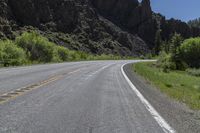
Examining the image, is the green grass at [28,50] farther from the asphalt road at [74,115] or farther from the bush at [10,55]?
the asphalt road at [74,115]

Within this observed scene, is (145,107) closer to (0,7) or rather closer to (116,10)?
(0,7)

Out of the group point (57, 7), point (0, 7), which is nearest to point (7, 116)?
point (0, 7)

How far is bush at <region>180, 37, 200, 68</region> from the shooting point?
11418cm

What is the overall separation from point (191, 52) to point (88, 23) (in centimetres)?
4211

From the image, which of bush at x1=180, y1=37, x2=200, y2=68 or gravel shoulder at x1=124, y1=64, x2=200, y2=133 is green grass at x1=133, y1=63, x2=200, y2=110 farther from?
bush at x1=180, y1=37, x2=200, y2=68

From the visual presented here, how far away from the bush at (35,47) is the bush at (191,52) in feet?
169

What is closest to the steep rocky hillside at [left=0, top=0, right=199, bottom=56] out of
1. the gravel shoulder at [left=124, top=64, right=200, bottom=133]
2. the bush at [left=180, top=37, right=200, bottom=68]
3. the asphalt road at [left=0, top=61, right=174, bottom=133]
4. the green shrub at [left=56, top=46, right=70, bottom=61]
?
the green shrub at [left=56, top=46, right=70, bottom=61]

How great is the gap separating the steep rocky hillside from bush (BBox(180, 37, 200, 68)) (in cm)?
2885

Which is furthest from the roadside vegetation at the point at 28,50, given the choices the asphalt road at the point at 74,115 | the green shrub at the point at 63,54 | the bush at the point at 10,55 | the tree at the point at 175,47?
the tree at the point at 175,47

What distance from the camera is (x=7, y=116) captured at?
9711mm

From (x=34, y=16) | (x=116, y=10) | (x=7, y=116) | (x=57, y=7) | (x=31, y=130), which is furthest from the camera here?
(x=116, y=10)

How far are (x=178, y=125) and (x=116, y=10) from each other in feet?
571

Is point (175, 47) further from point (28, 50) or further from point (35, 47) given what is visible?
point (28, 50)

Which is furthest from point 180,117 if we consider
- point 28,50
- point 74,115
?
point 28,50
